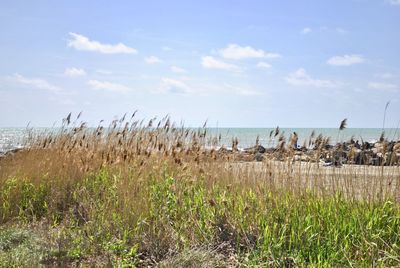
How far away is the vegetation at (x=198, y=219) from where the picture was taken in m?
4.86

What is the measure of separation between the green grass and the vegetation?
1cm

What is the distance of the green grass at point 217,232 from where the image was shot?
4793 millimetres

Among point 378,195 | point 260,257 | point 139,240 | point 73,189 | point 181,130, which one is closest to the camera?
point 260,257

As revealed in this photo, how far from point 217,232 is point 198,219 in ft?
1.66

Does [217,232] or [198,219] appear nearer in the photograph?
[217,232]

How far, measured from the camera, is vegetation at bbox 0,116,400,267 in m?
4.86

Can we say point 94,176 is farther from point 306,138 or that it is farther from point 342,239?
point 342,239

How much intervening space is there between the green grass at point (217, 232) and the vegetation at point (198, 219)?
1cm

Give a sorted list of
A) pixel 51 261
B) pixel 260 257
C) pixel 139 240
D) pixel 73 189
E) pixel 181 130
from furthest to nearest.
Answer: pixel 181 130
pixel 73 189
pixel 139 240
pixel 51 261
pixel 260 257

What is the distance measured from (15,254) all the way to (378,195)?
4.44 meters

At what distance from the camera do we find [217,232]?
5332 mm

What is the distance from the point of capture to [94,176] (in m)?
8.02

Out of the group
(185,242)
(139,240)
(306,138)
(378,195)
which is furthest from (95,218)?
(378,195)

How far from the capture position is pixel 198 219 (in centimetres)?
578
